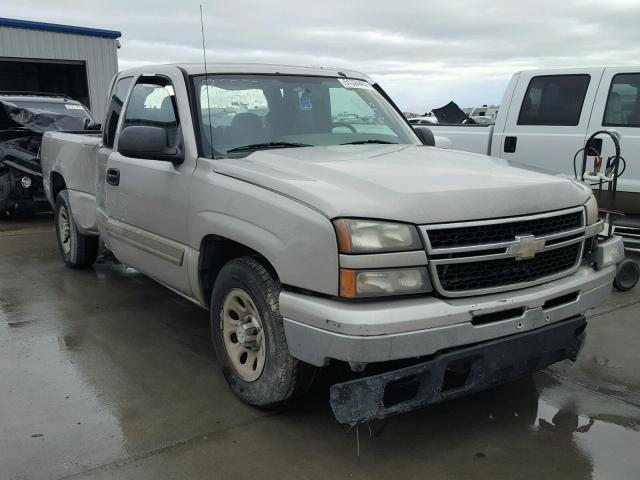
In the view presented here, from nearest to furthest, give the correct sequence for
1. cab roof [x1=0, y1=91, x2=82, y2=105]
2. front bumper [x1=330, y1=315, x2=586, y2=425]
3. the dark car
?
front bumper [x1=330, y1=315, x2=586, y2=425]
the dark car
cab roof [x1=0, y1=91, x2=82, y2=105]

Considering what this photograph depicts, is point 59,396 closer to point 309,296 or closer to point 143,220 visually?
point 143,220

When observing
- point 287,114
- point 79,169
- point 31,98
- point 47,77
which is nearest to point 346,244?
point 287,114

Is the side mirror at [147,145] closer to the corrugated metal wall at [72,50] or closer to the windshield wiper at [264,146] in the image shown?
the windshield wiper at [264,146]

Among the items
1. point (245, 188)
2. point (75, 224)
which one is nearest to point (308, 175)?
point (245, 188)

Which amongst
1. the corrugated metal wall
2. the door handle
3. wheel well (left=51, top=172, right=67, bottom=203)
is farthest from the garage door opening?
the door handle

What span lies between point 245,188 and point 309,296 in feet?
2.43

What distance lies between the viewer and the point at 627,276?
5.59 meters

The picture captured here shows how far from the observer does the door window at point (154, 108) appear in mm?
4062

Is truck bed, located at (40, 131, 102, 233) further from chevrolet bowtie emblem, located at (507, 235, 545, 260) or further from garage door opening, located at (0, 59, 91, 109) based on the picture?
garage door opening, located at (0, 59, 91, 109)

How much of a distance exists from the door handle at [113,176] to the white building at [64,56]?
1564cm

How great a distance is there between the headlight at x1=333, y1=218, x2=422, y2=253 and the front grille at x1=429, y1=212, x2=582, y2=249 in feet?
0.37

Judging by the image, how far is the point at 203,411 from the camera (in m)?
3.46

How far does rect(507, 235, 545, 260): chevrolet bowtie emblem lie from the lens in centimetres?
288

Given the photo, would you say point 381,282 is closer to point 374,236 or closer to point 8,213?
point 374,236
